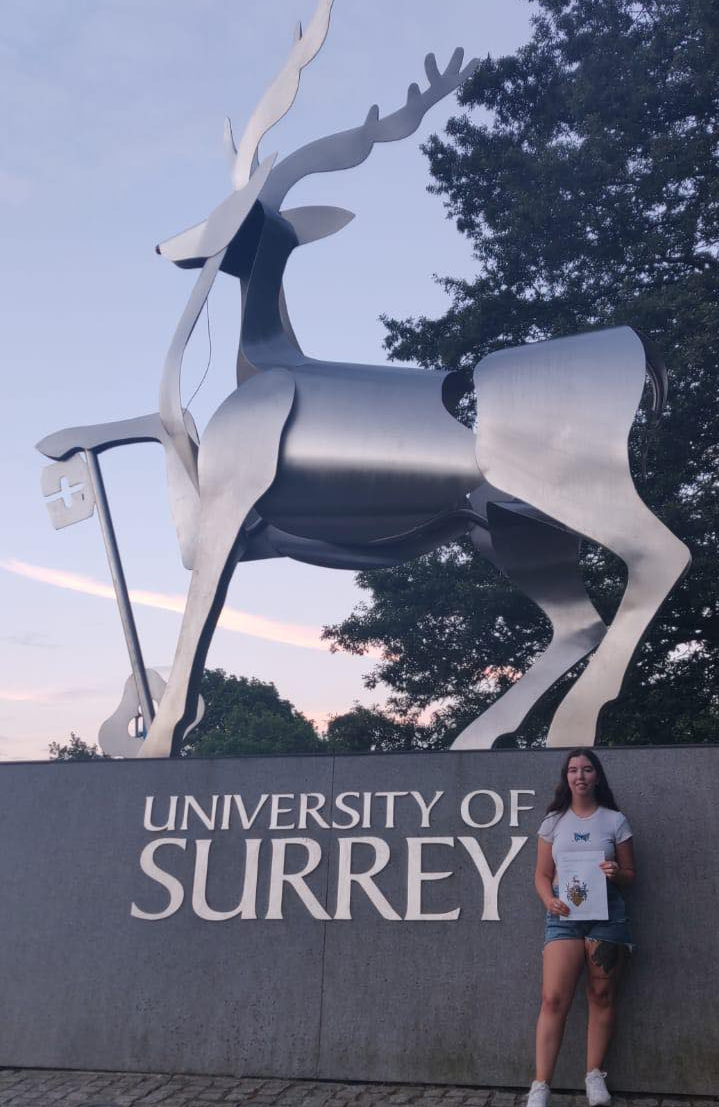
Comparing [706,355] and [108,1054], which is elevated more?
[706,355]

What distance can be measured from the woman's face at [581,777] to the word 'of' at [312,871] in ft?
2.28

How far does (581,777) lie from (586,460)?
1923 mm

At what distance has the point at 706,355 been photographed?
587 inches

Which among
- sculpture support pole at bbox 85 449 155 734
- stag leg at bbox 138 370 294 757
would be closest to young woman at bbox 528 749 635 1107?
stag leg at bbox 138 370 294 757

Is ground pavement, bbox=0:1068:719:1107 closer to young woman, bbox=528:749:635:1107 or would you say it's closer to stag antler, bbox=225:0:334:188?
young woman, bbox=528:749:635:1107

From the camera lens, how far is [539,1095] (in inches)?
183

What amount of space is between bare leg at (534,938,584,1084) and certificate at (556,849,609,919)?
0.55 feet

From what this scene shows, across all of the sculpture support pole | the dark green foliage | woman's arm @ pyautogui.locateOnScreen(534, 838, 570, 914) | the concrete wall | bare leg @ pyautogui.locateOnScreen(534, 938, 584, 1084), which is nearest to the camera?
bare leg @ pyautogui.locateOnScreen(534, 938, 584, 1084)

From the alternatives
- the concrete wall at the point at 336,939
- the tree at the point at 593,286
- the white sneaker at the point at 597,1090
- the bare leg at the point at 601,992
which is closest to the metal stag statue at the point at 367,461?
the concrete wall at the point at 336,939

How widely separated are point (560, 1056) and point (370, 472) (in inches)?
139

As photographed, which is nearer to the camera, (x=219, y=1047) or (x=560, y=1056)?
(x=560, y=1056)

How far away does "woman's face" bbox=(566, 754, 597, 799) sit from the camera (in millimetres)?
5152

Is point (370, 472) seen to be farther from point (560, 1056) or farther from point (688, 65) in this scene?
point (688, 65)

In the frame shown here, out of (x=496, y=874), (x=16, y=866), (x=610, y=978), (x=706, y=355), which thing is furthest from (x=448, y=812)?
(x=706, y=355)
